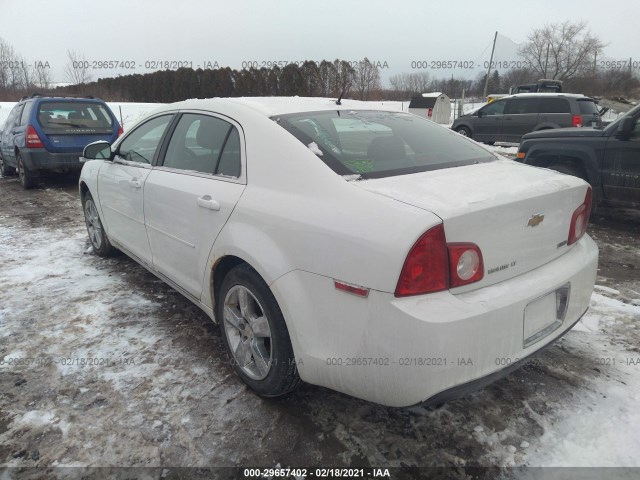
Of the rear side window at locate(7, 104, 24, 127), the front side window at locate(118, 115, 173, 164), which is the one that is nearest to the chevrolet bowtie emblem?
the front side window at locate(118, 115, 173, 164)

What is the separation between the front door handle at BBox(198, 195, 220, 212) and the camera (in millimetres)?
2561

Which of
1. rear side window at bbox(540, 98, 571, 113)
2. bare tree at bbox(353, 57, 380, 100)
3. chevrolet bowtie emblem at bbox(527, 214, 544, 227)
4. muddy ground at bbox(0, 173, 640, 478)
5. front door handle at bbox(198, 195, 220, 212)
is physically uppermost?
bare tree at bbox(353, 57, 380, 100)

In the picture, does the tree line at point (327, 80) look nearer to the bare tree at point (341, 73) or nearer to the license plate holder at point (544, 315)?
the bare tree at point (341, 73)

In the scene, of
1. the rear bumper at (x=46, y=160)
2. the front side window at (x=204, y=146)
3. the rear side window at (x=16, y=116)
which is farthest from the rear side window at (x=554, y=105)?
the rear side window at (x=16, y=116)

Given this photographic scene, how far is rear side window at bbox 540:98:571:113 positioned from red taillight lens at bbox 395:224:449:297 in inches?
522

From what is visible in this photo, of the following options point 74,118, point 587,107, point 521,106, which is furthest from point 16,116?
point 587,107

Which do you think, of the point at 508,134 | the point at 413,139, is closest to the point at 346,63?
the point at 508,134

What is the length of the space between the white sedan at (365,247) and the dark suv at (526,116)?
11.3 meters

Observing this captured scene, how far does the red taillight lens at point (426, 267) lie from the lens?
1.73 m

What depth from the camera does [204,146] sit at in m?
2.96

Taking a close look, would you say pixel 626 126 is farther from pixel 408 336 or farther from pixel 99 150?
pixel 99 150

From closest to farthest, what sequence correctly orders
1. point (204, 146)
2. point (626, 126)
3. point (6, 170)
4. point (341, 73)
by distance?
point (204, 146) → point (626, 126) → point (6, 170) → point (341, 73)

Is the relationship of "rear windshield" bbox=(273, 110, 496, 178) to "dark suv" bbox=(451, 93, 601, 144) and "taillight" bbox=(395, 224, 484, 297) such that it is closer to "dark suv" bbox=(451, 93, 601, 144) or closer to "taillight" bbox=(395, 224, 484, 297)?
"taillight" bbox=(395, 224, 484, 297)

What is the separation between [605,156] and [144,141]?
5.42 metres
